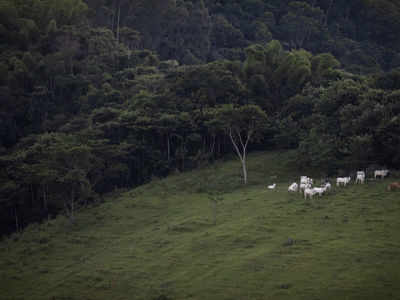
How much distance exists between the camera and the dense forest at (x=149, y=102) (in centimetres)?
3984

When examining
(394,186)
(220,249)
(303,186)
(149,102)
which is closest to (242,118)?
(303,186)

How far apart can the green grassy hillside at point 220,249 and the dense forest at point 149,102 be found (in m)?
5.60

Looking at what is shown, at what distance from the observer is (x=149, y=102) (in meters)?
51.8

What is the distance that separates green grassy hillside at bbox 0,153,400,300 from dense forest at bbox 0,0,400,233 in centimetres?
560

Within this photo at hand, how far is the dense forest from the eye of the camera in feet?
131

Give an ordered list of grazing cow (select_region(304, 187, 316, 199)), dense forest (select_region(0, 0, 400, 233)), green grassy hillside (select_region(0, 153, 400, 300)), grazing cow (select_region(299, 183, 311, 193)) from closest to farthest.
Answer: green grassy hillside (select_region(0, 153, 400, 300)) < grazing cow (select_region(304, 187, 316, 199)) < grazing cow (select_region(299, 183, 311, 193)) < dense forest (select_region(0, 0, 400, 233))

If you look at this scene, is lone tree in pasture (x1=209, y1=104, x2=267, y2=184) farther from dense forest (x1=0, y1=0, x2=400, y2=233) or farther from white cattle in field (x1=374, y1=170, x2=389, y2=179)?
white cattle in field (x1=374, y1=170, x2=389, y2=179)

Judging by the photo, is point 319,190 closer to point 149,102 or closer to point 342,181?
point 342,181

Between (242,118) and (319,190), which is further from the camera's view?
(242,118)

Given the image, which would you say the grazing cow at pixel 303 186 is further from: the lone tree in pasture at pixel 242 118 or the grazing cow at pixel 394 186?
the lone tree in pasture at pixel 242 118

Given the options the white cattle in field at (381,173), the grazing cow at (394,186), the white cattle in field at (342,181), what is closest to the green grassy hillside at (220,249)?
the white cattle in field at (342,181)

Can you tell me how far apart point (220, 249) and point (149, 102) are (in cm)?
2923

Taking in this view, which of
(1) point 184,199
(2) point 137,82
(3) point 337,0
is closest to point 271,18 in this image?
(3) point 337,0

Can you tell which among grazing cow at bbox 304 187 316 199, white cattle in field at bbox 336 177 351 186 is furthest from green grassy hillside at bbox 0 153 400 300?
grazing cow at bbox 304 187 316 199
